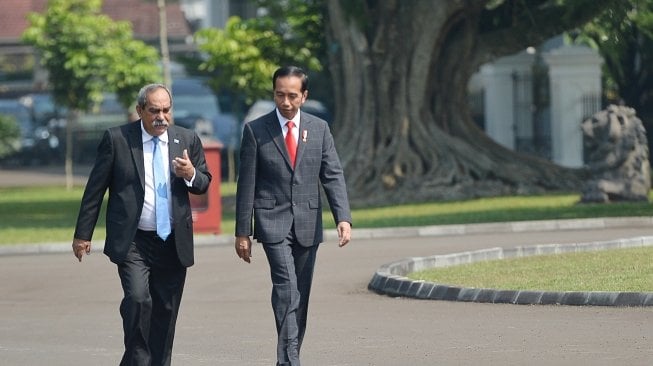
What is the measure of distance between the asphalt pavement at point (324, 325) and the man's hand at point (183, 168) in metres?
1.95

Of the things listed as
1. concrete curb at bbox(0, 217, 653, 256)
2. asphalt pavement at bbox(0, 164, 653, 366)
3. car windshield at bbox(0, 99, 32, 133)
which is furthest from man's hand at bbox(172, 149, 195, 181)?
car windshield at bbox(0, 99, 32, 133)

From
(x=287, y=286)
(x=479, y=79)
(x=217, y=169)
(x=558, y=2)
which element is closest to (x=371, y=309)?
(x=287, y=286)

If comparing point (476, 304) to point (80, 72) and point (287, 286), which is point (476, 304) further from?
point (80, 72)

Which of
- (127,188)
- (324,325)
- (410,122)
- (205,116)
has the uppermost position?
(127,188)

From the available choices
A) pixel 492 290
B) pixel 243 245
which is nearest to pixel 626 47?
pixel 492 290

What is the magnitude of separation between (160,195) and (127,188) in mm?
183

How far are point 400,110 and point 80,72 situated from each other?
12.2m

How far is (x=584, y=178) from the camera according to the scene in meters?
30.3

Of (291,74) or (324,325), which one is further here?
(324,325)

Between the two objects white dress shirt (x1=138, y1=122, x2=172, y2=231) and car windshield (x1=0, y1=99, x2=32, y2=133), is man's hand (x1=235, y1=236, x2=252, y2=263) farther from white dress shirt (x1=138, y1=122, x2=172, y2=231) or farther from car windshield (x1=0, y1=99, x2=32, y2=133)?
car windshield (x1=0, y1=99, x2=32, y2=133)

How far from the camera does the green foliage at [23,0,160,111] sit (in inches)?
1560

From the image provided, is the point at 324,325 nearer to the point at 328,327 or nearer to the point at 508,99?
the point at 328,327

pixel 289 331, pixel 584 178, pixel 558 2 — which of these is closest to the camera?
pixel 289 331

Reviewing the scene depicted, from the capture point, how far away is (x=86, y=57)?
39.8m
